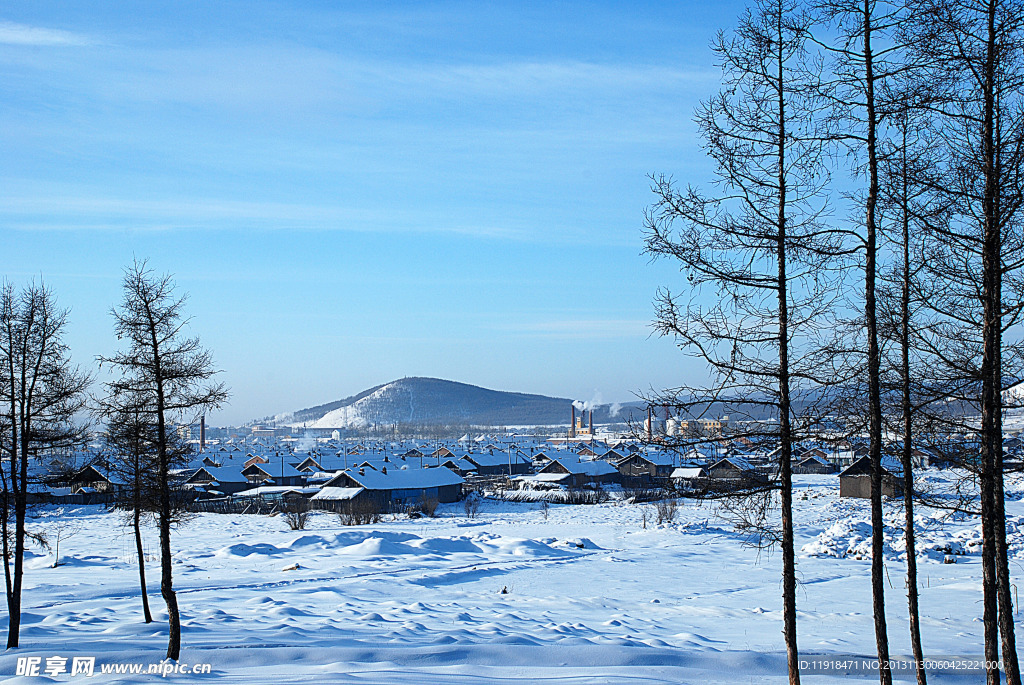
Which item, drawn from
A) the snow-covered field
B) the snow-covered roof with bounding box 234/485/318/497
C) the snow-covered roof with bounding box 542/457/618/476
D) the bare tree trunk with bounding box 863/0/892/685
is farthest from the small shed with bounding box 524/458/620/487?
the bare tree trunk with bounding box 863/0/892/685

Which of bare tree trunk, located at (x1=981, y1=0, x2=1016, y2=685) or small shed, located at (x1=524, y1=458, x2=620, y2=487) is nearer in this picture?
bare tree trunk, located at (x1=981, y1=0, x2=1016, y2=685)

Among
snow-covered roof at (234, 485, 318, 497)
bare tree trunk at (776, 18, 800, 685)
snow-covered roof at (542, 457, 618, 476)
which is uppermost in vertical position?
bare tree trunk at (776, 18, 800, 685)

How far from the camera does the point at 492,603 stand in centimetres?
1984

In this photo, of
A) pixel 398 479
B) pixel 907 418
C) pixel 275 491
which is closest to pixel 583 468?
pixel 398 479

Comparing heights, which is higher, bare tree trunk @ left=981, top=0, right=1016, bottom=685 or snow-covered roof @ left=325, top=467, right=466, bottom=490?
bare tree trunk @ left=981, top=0, right=1016, bottom=685

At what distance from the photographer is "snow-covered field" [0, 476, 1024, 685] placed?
11.6m

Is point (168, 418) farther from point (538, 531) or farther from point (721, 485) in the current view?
point (538, 531)

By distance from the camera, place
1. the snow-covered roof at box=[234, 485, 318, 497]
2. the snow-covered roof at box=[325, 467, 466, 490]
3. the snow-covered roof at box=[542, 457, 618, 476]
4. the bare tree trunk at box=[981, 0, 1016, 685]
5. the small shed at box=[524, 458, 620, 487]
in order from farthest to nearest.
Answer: the snow-covered roof at box=[542, 457, 618, 476] → the small shed at box=[524, 458, 620, 487] → the snow-covered roof at box=[234, 485, 318, 497] → the snow-covered roof at box=[325, 467, 466, 490] → the bare tree trunk at box=[981, 0, 1016, 685]

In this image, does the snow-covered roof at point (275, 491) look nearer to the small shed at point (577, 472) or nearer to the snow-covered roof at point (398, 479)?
the snow-covered roof at point (398, 479)

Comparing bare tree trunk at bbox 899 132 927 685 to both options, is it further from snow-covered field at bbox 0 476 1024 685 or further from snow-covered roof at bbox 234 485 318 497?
snow-covered roof at bbox 234 485 318 497

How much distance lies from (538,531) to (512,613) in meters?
21.5

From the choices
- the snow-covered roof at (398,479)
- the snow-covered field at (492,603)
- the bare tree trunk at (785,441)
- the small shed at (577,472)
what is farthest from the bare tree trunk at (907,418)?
the small shed at (577,472)

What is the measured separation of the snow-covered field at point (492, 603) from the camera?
11.6m

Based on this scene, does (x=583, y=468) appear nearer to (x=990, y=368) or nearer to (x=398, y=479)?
(x=398, y=479)
